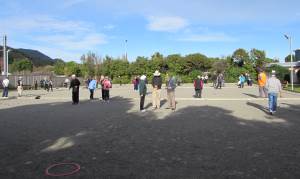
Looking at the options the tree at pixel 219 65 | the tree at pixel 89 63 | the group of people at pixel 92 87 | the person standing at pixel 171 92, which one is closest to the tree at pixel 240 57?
the tree at pixel 219 65

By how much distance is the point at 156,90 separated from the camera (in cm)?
1734

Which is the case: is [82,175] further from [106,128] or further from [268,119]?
[268,119]

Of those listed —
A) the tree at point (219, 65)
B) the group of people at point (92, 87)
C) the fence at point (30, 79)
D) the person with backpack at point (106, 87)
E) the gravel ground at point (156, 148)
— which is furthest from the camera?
the tree at point (219, 65)

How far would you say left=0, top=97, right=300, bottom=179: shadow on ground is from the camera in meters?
6.00

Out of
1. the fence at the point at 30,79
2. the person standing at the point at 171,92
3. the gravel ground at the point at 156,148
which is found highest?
the fence at the point at 30,79

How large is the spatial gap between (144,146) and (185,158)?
1.39 metres

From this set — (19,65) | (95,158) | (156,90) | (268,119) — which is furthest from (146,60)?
(95,158)

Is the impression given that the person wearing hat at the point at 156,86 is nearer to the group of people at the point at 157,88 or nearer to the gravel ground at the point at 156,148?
the group of people at the point at 157,88

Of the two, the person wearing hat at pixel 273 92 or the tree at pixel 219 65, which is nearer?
the person wearing hat at pixel 273 92

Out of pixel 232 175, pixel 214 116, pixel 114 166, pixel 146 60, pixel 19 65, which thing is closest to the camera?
pixel 232 175

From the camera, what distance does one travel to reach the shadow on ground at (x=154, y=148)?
6000 mm

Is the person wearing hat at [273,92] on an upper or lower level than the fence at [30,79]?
lower

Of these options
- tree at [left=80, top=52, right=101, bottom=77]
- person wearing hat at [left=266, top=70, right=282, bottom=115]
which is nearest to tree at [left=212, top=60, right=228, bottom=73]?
tree at [left=80, top=52, right=101, bottom=77]

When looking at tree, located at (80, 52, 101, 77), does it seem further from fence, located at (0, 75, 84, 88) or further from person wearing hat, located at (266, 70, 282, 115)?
person wearing hat, located at (266, 70, 282, 115)
